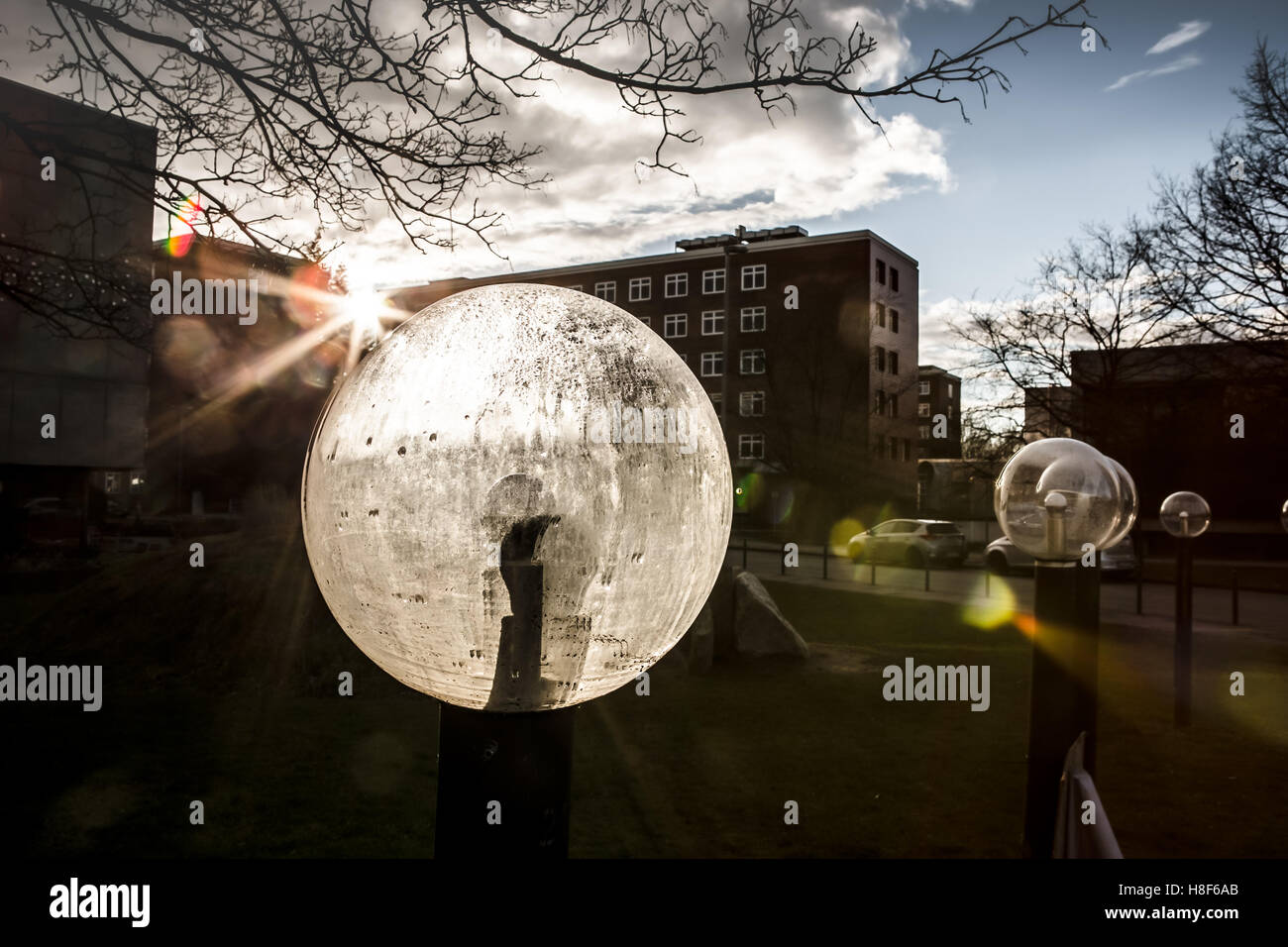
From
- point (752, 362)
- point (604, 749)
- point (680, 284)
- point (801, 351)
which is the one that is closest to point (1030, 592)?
point (604, 749)

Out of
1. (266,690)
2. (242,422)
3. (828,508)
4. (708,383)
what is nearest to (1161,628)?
(266,690)

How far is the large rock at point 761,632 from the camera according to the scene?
1016 cm

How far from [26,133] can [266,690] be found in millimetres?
5583

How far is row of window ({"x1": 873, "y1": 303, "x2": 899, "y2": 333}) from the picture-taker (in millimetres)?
44625

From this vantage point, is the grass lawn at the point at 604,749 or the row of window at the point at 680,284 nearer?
the grass lawn at the point at 604,749

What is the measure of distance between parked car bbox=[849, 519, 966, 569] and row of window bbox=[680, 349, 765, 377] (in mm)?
19343

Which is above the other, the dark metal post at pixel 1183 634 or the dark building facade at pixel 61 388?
the dark building facade at pixel 61 388

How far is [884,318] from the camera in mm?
45375

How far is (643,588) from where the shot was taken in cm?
127

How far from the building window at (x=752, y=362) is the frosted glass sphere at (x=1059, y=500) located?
42.8 m

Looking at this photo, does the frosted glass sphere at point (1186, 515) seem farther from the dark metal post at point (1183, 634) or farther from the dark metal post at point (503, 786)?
the dark metal post at point (503, 786)
